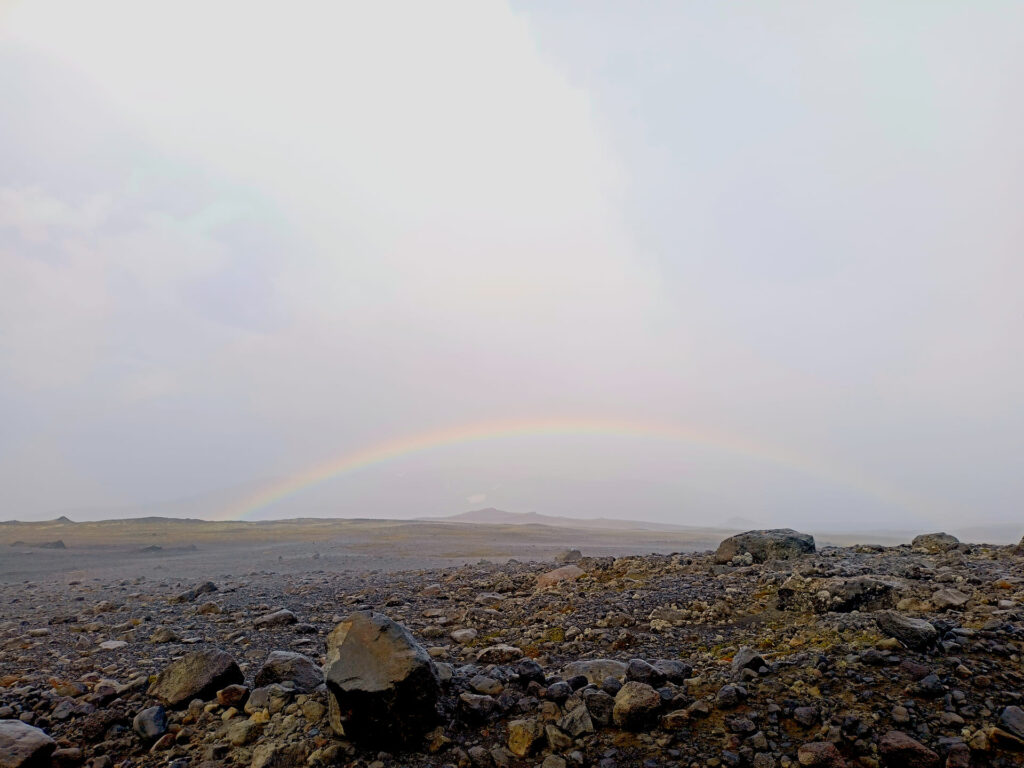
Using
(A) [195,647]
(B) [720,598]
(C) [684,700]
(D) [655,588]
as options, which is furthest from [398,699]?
(D) [655,588]

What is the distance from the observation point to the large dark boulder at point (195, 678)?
17.3ft

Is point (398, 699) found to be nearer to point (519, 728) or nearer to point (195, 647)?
point (519, 728)

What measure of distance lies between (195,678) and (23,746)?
4.08 ft

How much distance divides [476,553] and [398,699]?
24.7 m

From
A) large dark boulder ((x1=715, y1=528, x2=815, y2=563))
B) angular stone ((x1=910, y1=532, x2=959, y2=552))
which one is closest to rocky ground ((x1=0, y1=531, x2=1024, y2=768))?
large dark boulder ((x1=715, y1=528, x2=815, y2=563))

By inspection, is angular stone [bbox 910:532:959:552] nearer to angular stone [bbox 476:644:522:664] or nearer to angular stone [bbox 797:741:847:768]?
angular stone [bbox 476:644:522:664]

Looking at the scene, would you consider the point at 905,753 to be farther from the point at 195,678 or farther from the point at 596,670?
the point at 195,678

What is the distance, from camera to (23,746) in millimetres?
4496

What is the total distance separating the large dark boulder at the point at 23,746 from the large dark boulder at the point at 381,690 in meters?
2.29

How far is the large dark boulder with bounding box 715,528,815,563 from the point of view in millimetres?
11781

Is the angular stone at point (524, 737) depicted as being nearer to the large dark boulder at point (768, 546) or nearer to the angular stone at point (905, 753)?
the angular stone at point (905, 753)

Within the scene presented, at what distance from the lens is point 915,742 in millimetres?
3695

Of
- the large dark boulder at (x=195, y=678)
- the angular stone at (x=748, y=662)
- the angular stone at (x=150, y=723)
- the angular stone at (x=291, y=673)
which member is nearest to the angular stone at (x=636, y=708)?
the angular stone at (x=748, y=662)

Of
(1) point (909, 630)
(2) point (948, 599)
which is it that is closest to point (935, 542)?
(2) point (948, 599)
